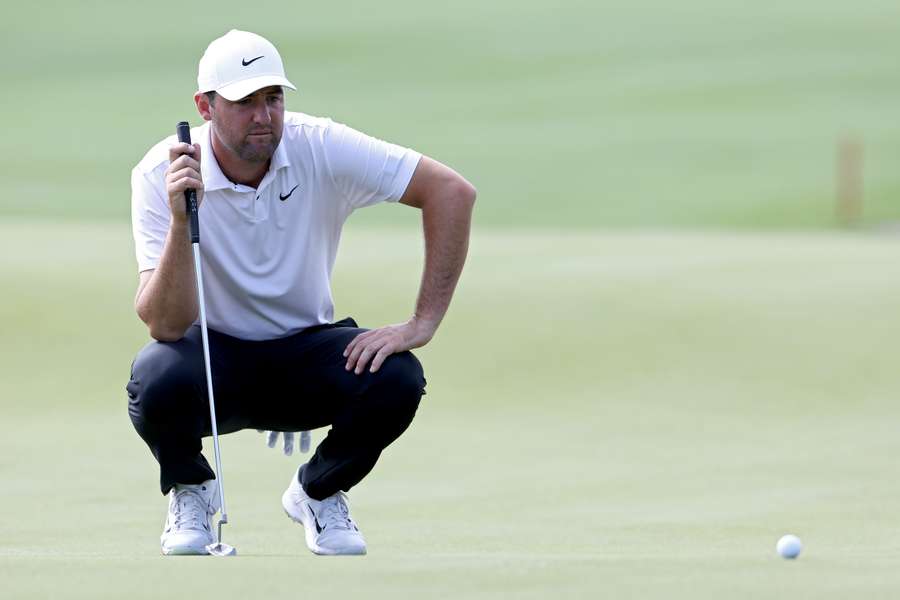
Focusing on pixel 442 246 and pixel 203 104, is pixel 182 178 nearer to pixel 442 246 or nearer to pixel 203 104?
pixel 203 104

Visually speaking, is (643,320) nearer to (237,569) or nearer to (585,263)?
(585,263)

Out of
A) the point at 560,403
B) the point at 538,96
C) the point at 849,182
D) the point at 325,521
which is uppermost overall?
the point at 325,521

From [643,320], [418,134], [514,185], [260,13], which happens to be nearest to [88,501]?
[643,320]

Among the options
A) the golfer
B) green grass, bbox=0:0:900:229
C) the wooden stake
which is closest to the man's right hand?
the golfer

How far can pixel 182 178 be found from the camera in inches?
141

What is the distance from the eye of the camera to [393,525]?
4.45 meters

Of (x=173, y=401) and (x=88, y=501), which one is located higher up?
(x=173, y=401)

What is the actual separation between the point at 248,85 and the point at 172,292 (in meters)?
0.47

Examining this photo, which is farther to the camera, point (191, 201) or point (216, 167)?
point (216, 167)

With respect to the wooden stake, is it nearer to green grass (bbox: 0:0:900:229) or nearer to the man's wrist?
green grass (bbox: 0:0:900:229)

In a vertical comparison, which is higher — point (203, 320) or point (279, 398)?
point (203, 320)

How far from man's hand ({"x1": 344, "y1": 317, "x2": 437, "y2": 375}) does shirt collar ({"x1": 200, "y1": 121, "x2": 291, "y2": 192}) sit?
1.39 feet

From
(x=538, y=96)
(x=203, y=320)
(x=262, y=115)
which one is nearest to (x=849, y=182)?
(x=538, y=96)

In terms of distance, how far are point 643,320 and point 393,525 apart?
2.98 m
